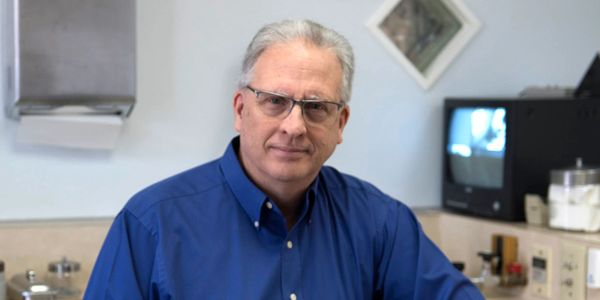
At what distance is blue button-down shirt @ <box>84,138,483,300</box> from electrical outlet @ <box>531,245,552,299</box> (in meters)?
0.76

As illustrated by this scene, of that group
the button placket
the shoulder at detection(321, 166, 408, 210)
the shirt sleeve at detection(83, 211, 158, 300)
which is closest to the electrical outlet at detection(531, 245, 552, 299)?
the shoulder at detection(321, 166, 408, 210)

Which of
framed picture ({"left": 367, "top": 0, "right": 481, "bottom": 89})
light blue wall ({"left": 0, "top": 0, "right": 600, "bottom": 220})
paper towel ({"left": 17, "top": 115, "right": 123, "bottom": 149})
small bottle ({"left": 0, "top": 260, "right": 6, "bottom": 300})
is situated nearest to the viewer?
small bottle ({"left": 0, "top": 260, "right": 6, "bottom": 300})

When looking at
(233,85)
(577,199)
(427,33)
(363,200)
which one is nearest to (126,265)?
(363,200)

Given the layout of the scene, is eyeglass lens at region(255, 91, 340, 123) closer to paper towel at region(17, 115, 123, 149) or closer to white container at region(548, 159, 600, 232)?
paper towel at region(17, 115, 123, 149)

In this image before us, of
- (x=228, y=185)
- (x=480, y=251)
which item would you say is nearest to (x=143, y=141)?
(x=228, y=185)

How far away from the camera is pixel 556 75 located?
300 centimetres

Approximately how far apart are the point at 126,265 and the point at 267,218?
0.26m

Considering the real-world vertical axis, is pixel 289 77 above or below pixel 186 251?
above

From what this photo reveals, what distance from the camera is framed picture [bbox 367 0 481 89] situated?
2.73 metres

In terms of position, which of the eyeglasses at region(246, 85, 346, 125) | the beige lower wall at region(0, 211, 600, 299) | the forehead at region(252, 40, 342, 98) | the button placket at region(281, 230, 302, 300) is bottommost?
the beige lower wall at region(0, 211, 600, 299)

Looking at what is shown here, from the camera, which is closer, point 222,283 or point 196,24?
point 222,283

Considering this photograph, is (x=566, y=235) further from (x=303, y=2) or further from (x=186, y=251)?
(x=186, y=251)

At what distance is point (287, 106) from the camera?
57.7 inches

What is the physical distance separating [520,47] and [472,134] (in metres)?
0.44
